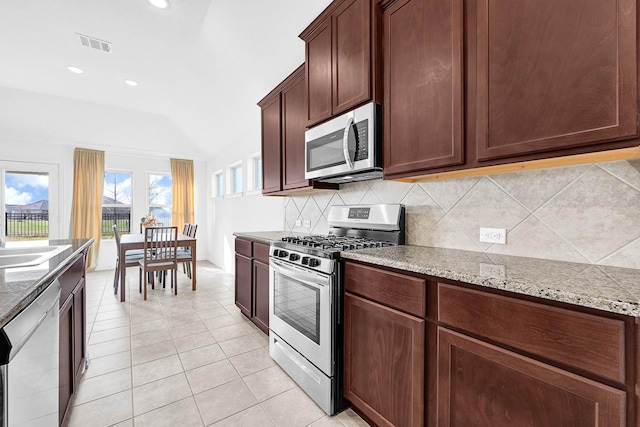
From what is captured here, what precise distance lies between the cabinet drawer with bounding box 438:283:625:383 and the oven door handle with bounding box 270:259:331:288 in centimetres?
70

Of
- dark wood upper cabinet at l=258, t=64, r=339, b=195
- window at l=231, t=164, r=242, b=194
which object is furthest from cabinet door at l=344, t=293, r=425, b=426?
window at l=231, t=164, r=242, b=194

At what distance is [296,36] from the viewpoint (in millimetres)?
2486

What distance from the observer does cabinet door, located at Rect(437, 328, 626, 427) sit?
77 cm

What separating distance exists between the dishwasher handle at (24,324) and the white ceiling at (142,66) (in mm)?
2458

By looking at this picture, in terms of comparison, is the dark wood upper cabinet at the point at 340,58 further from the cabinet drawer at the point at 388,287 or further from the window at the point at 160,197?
the window at the point at 160,197

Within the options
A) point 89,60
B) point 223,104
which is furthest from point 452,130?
point 89,60

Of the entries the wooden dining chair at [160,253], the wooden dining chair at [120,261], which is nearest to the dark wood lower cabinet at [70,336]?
the wooden dining chair at [160,253]

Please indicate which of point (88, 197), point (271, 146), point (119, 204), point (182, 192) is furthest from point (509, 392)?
point (119, 204)

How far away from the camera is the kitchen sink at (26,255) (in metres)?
1.42

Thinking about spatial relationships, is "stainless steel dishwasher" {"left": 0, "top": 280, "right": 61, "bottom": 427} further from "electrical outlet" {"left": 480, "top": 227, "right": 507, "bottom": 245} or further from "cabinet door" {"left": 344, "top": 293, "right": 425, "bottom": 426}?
"electrical outlet" {"left": 480, "top": 227, "right": 507, "bottom": 245}

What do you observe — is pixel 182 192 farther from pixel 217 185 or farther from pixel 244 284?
pixel 244 284

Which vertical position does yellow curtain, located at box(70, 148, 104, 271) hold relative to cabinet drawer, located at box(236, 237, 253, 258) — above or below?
above

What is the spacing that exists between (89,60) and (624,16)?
4.79 meters

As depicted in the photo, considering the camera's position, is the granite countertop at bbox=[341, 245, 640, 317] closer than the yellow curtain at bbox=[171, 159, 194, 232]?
Yes
